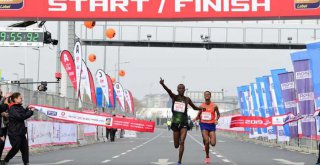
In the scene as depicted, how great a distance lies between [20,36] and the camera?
60.0 feet

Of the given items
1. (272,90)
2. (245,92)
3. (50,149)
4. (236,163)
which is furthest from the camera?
(245,92)

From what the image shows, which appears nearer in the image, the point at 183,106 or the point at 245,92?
the point at 183,106

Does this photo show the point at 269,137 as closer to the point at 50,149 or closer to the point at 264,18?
the point at 50,149

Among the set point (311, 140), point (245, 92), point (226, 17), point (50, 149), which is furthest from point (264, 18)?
point (245, 92)

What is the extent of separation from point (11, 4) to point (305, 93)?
1462 centimetres

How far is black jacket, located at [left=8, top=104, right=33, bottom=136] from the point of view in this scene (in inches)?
546

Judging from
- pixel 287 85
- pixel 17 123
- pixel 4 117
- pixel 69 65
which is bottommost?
pixel 17 123

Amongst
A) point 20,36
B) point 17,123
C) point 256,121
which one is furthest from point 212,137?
point 256,121

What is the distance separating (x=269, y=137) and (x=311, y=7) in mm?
19527

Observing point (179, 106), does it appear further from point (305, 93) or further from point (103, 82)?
point (103, 82)

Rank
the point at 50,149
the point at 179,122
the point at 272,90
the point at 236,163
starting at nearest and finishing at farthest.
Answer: the point at 179,122
the point at 236,163
the point at 50,149
the point at 272,90

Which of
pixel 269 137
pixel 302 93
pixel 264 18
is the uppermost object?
pixel 264 18

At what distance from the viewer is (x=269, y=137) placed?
34438mm

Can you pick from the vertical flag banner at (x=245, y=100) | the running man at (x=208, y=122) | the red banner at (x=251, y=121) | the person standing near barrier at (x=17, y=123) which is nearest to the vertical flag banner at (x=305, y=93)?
the red banner at (x=251, y=121)
